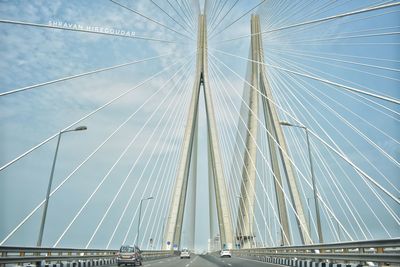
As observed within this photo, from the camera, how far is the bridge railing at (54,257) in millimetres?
13953

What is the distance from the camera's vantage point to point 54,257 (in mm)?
17969

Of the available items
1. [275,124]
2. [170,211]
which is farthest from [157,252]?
[275,124]

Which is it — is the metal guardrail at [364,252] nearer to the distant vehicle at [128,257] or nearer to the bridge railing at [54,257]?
the distant vehicle at [128,257]

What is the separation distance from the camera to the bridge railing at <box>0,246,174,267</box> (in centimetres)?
1395

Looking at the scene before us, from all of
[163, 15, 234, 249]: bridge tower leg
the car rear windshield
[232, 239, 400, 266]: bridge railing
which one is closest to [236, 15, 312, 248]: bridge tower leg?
[163, 15, 234, 249]: bridge tower leg

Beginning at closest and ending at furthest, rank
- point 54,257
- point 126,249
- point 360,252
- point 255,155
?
point 360,252
point 54,257
point 126,249
point 255,155

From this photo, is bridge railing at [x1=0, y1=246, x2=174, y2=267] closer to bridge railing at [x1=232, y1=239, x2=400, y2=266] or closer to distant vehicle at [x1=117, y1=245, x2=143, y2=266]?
distant vehicle at [x1=117, y1=245, x2=143, y2=266]

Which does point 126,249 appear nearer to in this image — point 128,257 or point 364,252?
point 128,257

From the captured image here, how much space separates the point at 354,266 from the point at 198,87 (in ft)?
91.7

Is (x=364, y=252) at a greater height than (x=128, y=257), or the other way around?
(x=128, y=257)

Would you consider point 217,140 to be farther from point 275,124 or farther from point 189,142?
point 275,124

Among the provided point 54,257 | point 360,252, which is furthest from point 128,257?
point 360,252

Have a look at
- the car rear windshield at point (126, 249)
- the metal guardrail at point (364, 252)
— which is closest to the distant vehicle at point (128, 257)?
the car rear windshield at point (126, 249)

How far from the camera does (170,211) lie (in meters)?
37.0
